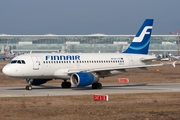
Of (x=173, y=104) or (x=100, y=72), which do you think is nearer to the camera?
(x=173, y=104)

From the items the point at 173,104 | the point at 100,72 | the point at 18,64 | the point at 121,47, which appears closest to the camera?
the point at 173,104

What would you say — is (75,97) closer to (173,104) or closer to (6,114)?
(173,104)

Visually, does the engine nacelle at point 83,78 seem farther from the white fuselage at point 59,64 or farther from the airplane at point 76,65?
the white fuselage at point 59,64

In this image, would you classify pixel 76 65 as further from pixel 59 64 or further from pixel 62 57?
pixel 59 64

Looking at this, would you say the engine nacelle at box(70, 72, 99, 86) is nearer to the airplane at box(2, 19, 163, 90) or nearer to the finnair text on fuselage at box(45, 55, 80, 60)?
the airplane at box(2, 19, 163, 90)

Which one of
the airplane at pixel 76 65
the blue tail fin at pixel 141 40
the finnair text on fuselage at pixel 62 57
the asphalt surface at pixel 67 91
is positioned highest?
the blue tail fin at pixel 141 40

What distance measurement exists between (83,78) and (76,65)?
404 cm

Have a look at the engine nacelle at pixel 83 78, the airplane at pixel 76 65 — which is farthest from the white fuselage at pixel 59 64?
the engine nacelle at pixel 83 78

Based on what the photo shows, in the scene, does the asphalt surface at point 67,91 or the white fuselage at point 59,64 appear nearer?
the asphalt surface at point 67,91

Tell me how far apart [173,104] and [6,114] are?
12.0 meters

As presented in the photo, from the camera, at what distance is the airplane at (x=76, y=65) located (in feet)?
153

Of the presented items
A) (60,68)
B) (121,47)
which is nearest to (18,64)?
(60,68)

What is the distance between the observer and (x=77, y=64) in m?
50.5

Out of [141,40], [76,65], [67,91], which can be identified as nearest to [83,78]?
[67,91]
